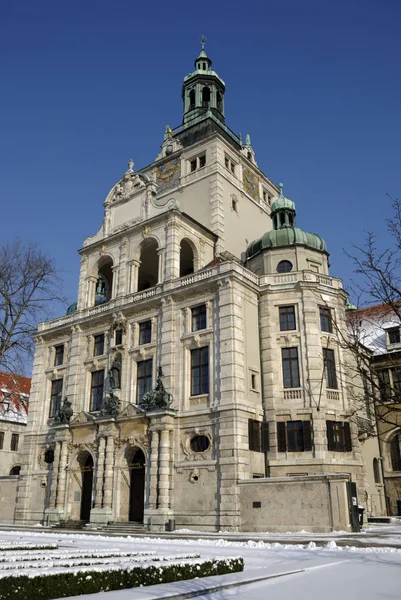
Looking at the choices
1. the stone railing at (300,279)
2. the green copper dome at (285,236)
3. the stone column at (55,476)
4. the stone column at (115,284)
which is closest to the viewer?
the stone railing at (300,279)

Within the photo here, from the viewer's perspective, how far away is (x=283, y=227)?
41750mm

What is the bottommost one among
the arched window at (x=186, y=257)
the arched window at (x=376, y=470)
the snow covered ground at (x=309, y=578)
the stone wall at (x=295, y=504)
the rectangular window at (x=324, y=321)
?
the snow covered ground at (x=309, y=578)

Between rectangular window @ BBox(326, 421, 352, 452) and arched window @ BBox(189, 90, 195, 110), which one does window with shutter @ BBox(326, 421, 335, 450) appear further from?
arched window @ BBox(189, 90, 195, 110)

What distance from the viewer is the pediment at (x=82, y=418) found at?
3761 cm

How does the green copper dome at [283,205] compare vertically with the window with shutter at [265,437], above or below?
above

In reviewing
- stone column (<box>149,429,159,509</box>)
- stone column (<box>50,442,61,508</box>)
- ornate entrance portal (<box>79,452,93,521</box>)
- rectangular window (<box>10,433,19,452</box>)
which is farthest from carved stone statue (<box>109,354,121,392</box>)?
rectangular window (<box>10,433,19,452</box>)

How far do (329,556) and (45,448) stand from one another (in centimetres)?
3079

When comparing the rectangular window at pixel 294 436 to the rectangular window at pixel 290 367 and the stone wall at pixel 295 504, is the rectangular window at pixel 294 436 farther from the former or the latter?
the stone wall at pixel 295 504

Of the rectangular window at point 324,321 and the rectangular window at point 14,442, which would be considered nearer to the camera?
the rectangular window at point 324,321

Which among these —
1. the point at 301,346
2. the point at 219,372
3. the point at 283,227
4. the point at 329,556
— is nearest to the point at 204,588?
the point at 329,556

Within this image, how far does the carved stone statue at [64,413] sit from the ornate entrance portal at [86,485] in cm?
295

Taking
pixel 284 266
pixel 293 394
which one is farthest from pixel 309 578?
pixel 284 266

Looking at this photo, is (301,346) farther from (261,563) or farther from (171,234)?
(261,563)

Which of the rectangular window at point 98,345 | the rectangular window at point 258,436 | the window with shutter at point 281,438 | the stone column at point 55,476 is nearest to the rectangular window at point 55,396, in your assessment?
the stone column at point 55,476
